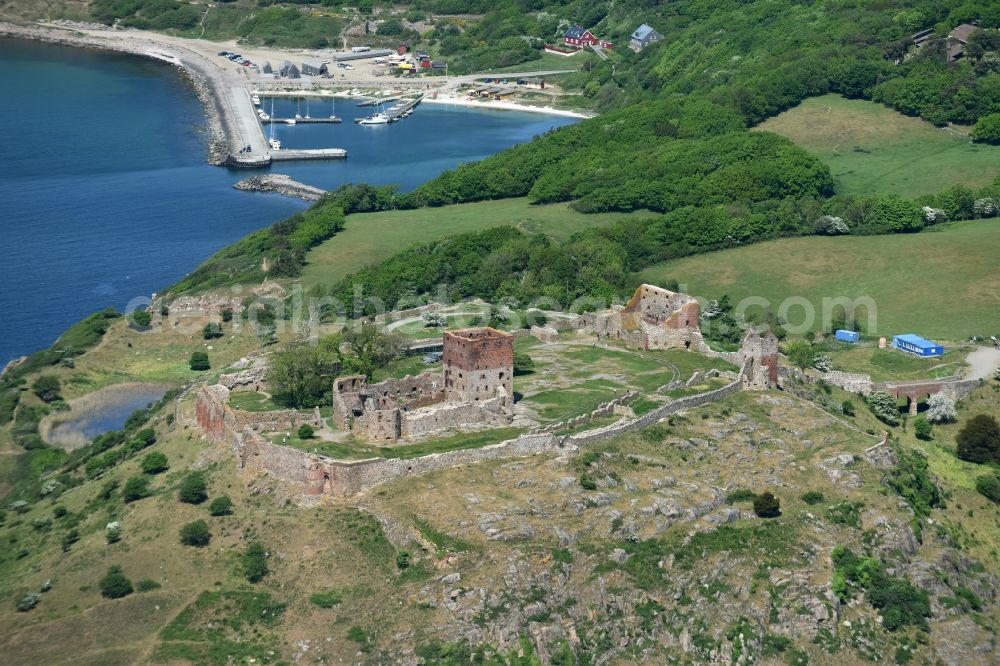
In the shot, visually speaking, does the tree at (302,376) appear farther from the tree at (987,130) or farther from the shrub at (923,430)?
the tree at (987,130)

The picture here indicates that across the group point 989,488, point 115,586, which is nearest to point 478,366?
point 115,586

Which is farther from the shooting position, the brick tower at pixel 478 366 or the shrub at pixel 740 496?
the brick tower at pixel 478 366

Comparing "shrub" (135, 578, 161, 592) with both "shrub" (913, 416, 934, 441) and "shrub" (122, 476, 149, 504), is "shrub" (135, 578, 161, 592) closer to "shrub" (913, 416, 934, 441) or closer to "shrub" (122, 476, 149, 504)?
"shrub" (122, 476, 149, 504)

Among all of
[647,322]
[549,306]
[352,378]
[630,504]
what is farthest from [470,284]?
[630,504]

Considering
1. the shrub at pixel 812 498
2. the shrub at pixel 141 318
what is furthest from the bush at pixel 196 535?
the shrub at pixel 141 318

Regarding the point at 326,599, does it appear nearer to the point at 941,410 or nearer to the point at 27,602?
the point at 27,602
